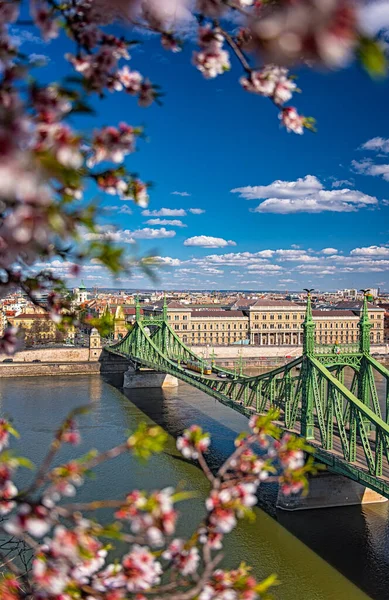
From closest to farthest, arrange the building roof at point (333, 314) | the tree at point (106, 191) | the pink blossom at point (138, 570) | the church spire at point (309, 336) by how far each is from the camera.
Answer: the tree at point (106, 191) < the pink blossom at point (138, 570) < the church spire at point (309, 336) < the building roof at point (333, 314)

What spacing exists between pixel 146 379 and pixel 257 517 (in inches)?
1034

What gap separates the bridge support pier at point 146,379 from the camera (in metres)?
41.0

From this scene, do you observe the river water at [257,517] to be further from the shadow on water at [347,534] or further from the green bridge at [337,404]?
the green bridge at [337,404]

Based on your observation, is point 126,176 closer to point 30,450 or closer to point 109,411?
point 30,450

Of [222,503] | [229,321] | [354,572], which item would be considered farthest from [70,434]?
[229,321]

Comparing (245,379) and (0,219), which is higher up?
(0,219)

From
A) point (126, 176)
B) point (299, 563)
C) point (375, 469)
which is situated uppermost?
point (126, 176)

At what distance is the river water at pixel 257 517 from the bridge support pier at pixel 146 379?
8.77 m

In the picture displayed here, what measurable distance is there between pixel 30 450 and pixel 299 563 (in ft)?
38.4

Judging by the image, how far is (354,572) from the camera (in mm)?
13086

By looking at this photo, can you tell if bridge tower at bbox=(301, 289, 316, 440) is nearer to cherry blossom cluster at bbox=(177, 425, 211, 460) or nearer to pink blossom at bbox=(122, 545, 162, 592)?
cherry blossom cluster at bbox=(177, 425, 211, 460)

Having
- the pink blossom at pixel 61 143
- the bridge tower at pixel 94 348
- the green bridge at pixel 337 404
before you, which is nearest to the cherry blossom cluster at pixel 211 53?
the pink blossom at pixel 61 143

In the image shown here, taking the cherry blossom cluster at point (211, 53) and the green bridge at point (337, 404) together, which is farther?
the green bridge at point (337, 404)

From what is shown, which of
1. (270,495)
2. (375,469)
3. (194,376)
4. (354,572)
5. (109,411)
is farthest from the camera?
(109,411)
